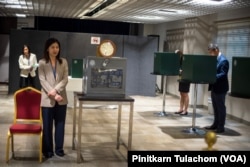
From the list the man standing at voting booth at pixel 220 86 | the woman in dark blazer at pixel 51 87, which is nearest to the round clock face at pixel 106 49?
the woman in dark blazer at pixel 51 87

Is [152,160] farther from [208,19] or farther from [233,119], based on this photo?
[208,19]

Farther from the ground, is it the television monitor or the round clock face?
the round clock face

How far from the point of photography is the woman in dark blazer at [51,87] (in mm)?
4516

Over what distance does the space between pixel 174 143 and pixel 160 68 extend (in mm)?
2569

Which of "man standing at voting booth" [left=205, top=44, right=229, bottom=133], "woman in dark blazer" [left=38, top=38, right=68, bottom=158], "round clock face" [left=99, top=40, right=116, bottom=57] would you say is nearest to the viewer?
"woman in dark blazer" [left=38, top=38, right=68, bottom=158]

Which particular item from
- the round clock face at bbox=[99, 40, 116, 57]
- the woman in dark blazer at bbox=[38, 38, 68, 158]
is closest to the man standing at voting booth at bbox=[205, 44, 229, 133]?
the round clock face at bbox=[99, 40, 116, 57]

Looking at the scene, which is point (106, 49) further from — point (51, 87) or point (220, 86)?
point (220, 86)

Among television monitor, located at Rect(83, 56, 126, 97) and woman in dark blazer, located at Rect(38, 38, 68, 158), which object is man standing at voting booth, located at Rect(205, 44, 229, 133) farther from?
woman in dark blazer, located at Rect(38, 38, 68, 158)

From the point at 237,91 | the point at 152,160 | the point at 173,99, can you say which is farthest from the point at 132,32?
the point at 152,160

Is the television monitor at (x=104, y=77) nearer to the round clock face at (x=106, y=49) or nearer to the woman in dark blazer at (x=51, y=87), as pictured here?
the round clock face at (x=106, y=49)

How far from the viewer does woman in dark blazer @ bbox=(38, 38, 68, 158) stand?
452cm

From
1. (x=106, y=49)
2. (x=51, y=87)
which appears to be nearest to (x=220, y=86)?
(x=106, y=49)

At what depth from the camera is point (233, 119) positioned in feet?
26.8

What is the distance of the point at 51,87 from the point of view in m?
4.53
